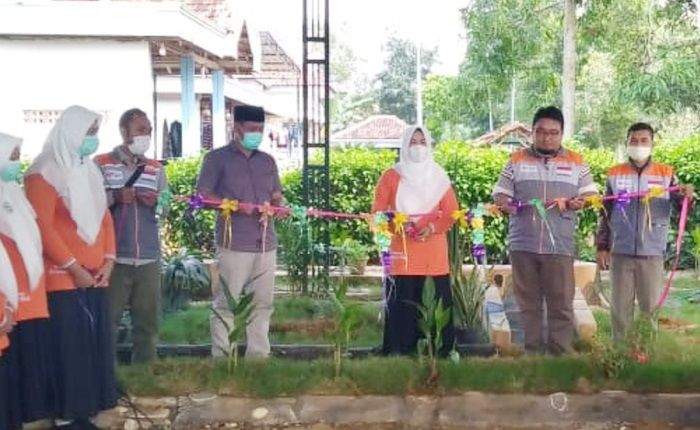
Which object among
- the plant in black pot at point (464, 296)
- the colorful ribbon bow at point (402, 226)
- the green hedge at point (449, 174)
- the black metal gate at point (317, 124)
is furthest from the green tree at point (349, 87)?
the colorful ribbon bow at point (402, 226)

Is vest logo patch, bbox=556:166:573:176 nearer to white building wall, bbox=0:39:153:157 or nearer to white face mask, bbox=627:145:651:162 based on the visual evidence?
white face mask, bbox=627:145:651:162

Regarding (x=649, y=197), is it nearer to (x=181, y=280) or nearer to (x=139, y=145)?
(x=139, y=145)

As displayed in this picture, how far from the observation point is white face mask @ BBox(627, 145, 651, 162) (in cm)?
516

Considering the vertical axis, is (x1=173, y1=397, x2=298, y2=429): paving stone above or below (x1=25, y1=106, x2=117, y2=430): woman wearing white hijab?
below

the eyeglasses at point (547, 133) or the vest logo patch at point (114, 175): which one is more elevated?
the eyeglasses at point (547, 133)

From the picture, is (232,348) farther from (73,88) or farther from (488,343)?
(73,88)

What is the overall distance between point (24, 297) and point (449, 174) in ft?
21.9

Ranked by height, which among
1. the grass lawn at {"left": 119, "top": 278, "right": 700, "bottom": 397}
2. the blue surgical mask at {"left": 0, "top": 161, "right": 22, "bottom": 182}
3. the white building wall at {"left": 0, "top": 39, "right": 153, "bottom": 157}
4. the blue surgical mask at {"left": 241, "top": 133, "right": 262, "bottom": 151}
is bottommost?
the grass lawn at {"left": 119, "top": 278, "right": 700, "bottom": 397}

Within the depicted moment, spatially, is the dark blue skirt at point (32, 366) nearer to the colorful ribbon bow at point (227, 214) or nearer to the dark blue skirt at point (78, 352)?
the dark blue skirt at point (78, 352)

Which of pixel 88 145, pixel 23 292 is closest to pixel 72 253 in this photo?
pixel 23 292

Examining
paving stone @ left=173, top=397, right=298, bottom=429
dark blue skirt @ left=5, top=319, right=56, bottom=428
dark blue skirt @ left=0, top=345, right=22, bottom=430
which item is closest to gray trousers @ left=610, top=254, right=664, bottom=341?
paving stone @ left=173, top=397, right=298, bottom=429

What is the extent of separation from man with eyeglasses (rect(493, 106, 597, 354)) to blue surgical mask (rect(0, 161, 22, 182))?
2.71m

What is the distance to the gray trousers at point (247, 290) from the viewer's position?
5176 millimetres

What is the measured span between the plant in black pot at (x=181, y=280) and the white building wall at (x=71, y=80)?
706 cm
